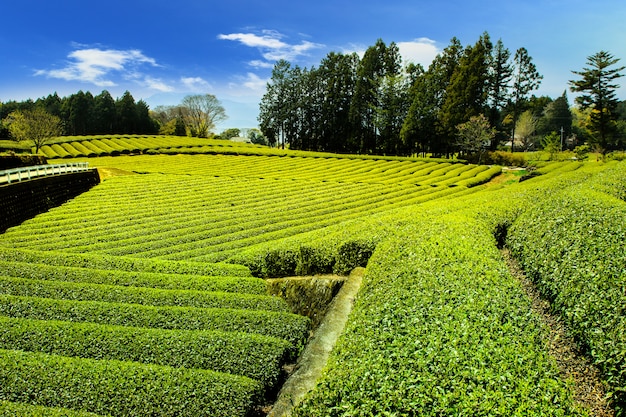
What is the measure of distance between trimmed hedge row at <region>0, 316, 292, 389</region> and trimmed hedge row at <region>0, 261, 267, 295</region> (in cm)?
288

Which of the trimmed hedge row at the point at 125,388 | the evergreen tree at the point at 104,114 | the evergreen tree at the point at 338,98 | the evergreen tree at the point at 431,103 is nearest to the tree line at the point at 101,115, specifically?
the evergreen tree at the point at 104,114

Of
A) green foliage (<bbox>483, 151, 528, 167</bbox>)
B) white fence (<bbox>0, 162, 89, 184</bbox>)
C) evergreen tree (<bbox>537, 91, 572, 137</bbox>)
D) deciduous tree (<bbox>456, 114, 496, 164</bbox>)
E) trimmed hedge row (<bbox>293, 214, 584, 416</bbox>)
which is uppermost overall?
evergreen tree (<bbox>537, 91, 572, 137</bbox>)

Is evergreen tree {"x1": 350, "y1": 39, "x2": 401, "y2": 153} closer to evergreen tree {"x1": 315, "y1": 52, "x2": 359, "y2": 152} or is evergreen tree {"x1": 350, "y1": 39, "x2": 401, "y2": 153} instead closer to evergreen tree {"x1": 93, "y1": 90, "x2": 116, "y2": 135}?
evergreen tree {"x1": 315, "y1": 52, "x2": 359, "y2": 152}

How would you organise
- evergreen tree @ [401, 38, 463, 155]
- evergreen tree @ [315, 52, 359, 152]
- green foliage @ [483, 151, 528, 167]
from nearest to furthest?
green foliage @ [483, 151, 528, 167] < evergreen tree @ [401, 38, 463, 155] < evergreen tree @ [315, 52, 359, 152]

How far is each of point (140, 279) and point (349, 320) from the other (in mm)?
7750

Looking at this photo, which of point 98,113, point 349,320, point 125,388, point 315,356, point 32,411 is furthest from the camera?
point 98,113

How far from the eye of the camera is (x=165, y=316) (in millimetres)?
9500

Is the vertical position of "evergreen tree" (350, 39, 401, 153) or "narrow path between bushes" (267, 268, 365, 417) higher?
"evergreen tree" (350, 39, 401, 153)

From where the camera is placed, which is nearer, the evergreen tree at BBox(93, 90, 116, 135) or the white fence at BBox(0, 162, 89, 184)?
the white fence at BBox(0, 162, 89, 184)

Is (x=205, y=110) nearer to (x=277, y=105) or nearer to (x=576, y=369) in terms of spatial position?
(x=277, y=105)

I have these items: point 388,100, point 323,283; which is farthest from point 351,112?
point 323,283

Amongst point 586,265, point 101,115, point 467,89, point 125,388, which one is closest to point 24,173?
point 125,388

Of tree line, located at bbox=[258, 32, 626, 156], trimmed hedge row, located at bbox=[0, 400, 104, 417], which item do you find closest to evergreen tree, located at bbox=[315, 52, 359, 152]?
tree line, located at bbox=[258, 32, 626, 156]

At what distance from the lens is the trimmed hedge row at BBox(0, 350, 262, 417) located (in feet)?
21.9
